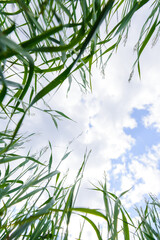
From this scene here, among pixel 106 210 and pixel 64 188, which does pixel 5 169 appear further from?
pixel 106 210

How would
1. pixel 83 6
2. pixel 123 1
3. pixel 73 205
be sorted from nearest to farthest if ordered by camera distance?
1. pixel 83 6
2. pixel 73 205
3. pixel 123 1

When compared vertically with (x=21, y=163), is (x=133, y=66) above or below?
above

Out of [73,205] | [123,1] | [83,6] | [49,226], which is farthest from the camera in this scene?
[123,1]

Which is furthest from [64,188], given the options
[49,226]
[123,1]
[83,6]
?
[123,1]

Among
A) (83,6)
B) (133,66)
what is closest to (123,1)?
(133,66)

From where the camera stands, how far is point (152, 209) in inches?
31.3

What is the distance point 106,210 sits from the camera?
0.54 m

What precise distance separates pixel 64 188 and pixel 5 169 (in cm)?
26

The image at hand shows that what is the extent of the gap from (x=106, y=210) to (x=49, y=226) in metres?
0.18

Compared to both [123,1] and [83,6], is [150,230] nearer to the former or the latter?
[83,6]

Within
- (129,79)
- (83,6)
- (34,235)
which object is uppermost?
(129,79)

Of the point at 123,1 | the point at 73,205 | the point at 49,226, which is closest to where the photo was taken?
the point at 73,205

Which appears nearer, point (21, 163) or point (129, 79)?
point (129, 79)

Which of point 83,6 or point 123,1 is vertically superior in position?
point 123,1
